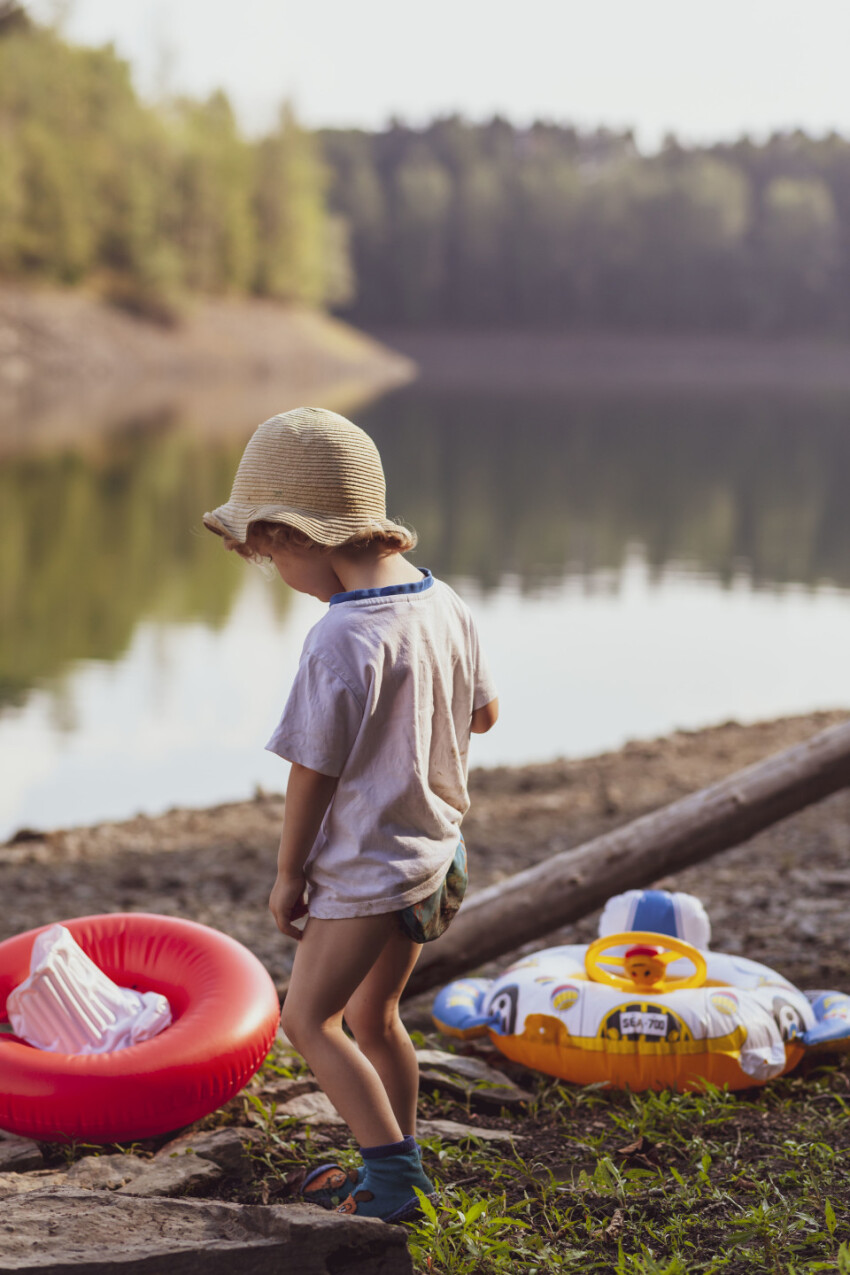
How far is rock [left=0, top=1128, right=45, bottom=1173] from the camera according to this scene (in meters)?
3.24

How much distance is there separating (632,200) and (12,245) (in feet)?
189

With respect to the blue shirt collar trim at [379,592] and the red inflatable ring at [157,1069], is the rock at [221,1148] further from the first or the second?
the blue shirt collar trim at [379,592]

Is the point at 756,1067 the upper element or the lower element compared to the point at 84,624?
upper

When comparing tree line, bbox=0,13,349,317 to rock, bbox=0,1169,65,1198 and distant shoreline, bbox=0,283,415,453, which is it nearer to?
distant shoreline, bbox=0,283,415,453

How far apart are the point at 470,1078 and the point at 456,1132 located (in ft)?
1.21

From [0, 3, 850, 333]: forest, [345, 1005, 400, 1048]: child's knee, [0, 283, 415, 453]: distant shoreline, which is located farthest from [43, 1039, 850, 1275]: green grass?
[0, 3, 850, 333]: forest

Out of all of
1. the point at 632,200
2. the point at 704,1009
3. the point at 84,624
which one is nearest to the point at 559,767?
the point at 704,1009

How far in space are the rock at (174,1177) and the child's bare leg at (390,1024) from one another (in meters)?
0.44

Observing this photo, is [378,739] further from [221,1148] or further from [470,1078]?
[470,1078]

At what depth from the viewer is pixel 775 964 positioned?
4.71 meters

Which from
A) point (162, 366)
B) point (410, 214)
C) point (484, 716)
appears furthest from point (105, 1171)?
point (410, 214)

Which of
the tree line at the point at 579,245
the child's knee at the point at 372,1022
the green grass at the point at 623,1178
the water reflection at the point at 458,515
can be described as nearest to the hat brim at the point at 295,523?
the child's knee at the point at 372,1022

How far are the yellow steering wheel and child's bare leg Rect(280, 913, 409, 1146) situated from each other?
1196 mm

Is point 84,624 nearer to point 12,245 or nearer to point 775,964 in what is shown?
point 775,964
